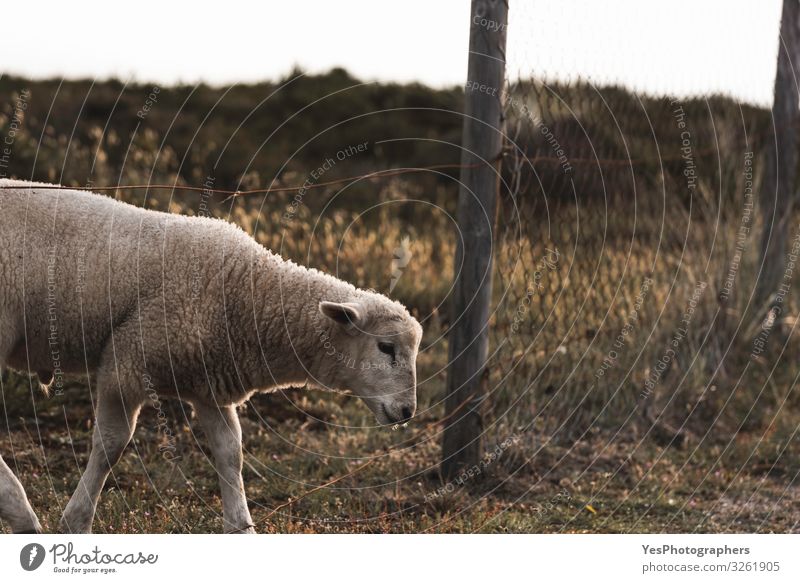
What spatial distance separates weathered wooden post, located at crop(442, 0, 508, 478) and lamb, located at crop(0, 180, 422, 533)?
45.4 inches

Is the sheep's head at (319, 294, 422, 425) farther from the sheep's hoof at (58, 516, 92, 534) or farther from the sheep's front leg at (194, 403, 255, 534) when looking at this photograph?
the sheep's hoof at (58, 516, 92, 534)

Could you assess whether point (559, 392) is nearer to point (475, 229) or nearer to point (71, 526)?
point (475, 229)

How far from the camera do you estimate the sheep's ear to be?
479 cm

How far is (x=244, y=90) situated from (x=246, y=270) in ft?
57.4

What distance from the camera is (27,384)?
22.8 ft

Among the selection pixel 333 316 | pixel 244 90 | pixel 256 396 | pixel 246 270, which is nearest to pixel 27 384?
pixel 256 396

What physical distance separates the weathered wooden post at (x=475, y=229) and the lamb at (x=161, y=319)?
1154 mm

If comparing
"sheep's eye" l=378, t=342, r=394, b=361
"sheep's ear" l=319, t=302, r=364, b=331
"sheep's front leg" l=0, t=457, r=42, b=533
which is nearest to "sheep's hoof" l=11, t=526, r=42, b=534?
"sheep's front leg" l=0, t=457, r=42, b=533

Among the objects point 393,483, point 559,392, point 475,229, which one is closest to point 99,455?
point 393,483

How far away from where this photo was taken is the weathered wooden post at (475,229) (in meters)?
6.00

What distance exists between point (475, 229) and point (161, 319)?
6.82 feet

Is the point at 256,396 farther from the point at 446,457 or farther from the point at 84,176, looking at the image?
the point at 84,176

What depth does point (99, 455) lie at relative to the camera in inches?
196

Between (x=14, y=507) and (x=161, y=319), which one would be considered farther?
(x=161, y=319)
